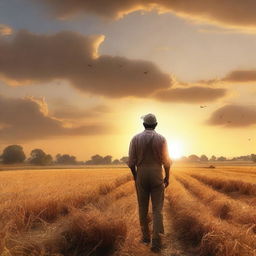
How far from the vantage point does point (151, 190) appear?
9.34 metres

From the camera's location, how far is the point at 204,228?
30.2 feet

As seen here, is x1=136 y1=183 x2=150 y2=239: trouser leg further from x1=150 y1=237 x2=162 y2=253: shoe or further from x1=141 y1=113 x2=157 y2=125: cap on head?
x1=141 y1=113 x2=157 y2=125: cap on head

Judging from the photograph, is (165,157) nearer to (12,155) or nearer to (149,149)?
(149,149)

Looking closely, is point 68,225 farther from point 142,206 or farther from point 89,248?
point 142,206

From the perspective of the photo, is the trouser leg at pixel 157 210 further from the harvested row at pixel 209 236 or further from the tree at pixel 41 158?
the tree at pixel 41 158

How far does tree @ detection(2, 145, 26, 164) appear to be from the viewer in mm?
158750

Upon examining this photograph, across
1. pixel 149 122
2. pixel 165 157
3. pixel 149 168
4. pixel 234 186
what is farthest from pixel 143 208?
pixel 234 186

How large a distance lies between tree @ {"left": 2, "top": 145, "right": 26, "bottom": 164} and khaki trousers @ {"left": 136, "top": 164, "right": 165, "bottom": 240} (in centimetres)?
15482

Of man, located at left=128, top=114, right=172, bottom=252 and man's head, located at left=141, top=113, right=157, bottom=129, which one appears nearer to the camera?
man, located at left=128, top=114, right=172, bottom=252

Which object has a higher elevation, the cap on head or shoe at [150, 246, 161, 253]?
the cap on head

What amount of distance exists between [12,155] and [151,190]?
155903mm

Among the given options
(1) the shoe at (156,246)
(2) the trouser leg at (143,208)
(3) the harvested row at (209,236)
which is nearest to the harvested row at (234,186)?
(3) the harvested row at (209,236)

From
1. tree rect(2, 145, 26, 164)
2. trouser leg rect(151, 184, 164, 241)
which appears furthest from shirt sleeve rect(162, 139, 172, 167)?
tree rect(2, 145, 26, 164)

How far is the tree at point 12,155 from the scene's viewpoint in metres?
159
